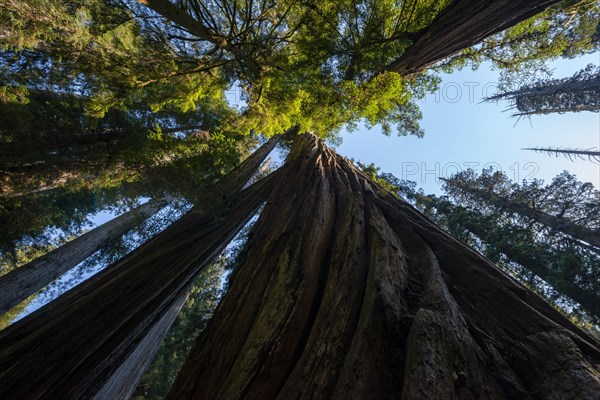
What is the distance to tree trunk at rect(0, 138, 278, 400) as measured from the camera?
2.32m

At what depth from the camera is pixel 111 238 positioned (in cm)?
897

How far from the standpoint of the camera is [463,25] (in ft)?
16.3

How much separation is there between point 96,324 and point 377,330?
2.87 metres

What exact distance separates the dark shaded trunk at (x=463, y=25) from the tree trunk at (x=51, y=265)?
689 cm

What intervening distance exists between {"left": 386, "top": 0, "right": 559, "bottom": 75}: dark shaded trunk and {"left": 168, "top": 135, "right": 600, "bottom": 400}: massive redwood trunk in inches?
170

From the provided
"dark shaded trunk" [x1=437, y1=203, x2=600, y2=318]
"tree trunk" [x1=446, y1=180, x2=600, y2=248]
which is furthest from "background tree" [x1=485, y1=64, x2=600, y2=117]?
"dark shaded trunk" [x1=437, y1=203, x2=600, y2=318]

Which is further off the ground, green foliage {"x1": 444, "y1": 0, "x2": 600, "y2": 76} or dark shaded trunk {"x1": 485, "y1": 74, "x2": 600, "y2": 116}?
dark shaded trunk {"x1": 485, "y1": 74, "x2": 600, "y2": 116}

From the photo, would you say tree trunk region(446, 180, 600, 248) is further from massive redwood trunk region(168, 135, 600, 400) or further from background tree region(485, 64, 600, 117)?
massive redwood trunk region(168, 135, 600, 400)

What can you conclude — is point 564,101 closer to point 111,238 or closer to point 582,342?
point 582,342

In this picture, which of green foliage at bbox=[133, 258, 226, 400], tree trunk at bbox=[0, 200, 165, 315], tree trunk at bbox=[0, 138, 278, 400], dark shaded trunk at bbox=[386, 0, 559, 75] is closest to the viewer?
tree trunk at bbox=[0, 138, 278, 400]

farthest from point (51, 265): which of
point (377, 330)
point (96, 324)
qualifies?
point (377, 330)

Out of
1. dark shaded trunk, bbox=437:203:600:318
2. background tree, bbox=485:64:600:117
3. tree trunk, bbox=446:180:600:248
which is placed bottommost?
dark shaded trunk, bbox=437:203:600:318

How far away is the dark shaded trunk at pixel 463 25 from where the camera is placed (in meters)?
4.46

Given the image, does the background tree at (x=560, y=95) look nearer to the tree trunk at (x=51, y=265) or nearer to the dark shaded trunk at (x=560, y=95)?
the dark shaded trunk at (x=560, y=95)
